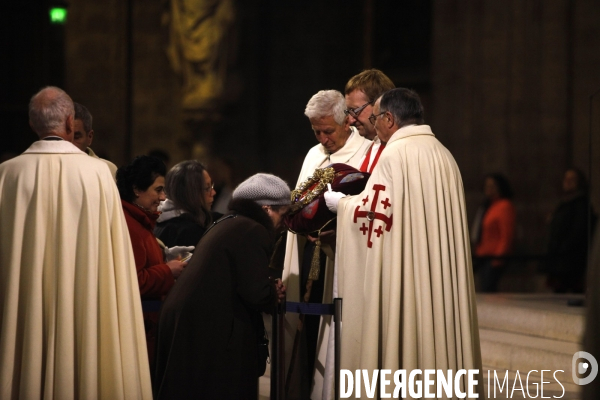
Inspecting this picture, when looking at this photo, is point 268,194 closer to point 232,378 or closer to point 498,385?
point 232,378

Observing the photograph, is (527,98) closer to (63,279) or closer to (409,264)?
(409,264)

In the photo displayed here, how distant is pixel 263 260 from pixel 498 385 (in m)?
2.66

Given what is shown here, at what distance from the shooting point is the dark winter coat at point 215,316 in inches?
204

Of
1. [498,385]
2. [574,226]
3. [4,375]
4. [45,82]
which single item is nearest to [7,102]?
[45,82]

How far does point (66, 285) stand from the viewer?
16.1 ft

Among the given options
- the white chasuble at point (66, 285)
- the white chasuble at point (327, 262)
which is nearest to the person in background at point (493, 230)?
the white chasuble at point (327, 262)

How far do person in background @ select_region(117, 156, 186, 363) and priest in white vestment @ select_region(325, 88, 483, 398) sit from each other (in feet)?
3.13

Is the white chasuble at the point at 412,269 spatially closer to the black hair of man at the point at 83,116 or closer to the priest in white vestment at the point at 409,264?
the priest in white vestment at the point at 409,264

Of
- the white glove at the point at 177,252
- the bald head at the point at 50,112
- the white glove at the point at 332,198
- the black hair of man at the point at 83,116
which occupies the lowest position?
the white glove at the point at 177,252

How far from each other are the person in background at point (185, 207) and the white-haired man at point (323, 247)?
0.58 m

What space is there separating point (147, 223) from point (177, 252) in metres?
0.40

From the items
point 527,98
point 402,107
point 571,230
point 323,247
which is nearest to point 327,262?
point 323,247

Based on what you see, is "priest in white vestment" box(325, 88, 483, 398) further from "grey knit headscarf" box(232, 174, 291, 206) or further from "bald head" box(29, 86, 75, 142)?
"bald head" box(29, 86, 75, 142)

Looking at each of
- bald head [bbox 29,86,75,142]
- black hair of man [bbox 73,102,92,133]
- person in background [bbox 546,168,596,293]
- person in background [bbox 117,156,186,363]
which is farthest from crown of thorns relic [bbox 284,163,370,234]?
person in background [bbox 546,168,596,293]
